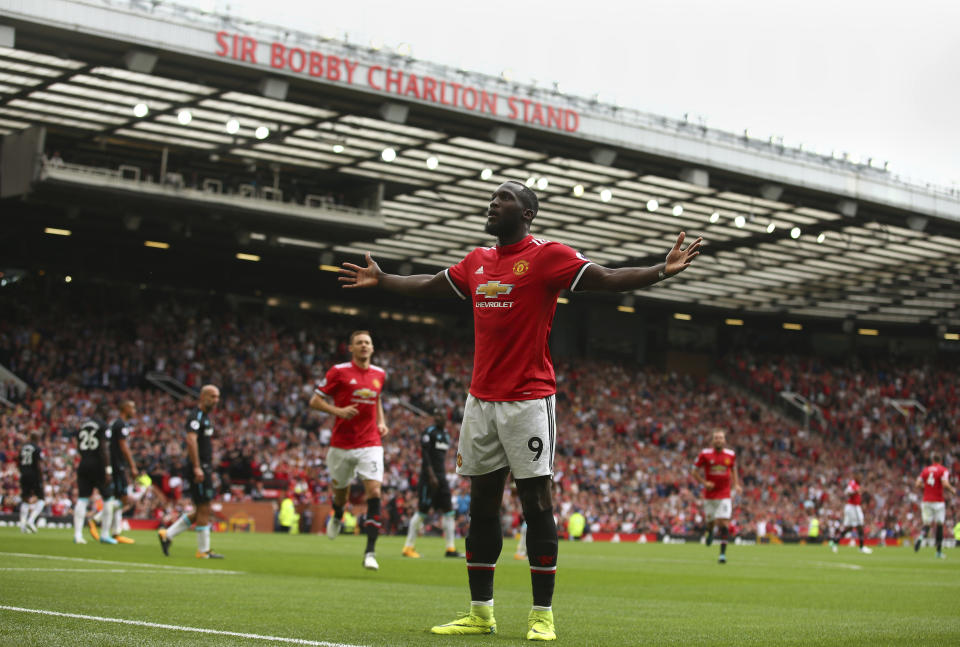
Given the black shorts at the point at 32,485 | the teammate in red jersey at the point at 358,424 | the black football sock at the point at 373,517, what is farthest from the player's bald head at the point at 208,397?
the black shorts at the point at 32,485

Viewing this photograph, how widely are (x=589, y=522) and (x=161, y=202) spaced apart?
54.3 feet

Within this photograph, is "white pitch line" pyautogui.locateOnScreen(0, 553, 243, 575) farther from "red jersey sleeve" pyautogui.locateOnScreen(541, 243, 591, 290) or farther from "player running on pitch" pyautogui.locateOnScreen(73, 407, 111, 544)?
"red jersey sleeve" pyautogui.locateOnScreen(541, 243, 591, 290)

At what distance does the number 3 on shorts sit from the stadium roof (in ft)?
67.2

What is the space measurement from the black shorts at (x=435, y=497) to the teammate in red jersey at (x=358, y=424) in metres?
4.19

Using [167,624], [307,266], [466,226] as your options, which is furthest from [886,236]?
[167,624]

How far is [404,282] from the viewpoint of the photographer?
6.55 m

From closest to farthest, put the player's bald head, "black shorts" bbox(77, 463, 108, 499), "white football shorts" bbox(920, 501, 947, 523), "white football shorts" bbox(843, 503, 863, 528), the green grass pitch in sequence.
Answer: the green grass pitch → the player's bald head → "black shorts" bbox(77, 463, 108, 499) → "white football shorts" bbox(920, 501, 947, 523) → "white football shorts" bbox(843, 503, 863, 528)

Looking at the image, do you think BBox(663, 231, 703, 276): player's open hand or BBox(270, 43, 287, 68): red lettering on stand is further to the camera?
BBox(270, 43, 287, 68): red lettering on stand

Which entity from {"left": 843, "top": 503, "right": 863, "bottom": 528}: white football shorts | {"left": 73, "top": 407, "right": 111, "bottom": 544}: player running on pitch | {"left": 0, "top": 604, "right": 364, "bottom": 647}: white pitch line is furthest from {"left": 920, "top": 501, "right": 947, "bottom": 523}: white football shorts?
{"left": 0, "top": 604, "right": 364, "bottom": 647}: white pitch line

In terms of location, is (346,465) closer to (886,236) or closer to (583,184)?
(583,184)

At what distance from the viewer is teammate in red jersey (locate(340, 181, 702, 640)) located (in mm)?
5848

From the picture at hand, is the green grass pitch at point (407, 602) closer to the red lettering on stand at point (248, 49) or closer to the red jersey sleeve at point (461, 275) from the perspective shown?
the red jersey sleeve at point (461, 275)

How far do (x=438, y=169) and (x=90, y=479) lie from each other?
18.6 meters

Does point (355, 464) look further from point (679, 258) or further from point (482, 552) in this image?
point (679, 258)
